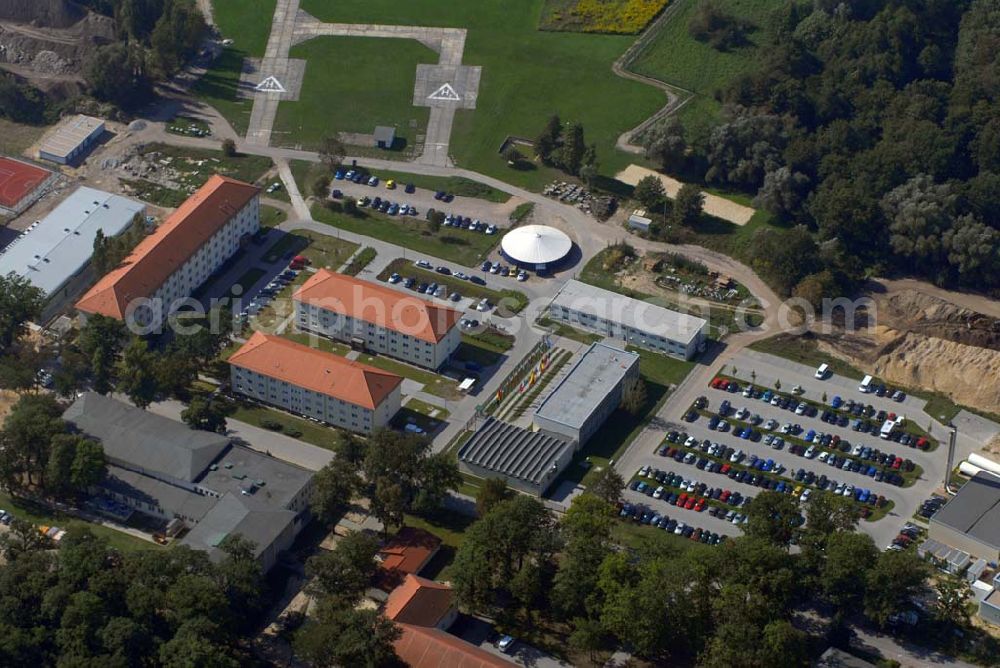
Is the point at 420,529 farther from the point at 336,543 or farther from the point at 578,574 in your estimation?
the point at 578,574

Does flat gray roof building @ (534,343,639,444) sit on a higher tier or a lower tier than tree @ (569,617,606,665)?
higher

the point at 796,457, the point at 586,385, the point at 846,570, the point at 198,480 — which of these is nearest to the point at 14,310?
the point at 198,480

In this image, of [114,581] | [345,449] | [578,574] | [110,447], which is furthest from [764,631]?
[110,447]

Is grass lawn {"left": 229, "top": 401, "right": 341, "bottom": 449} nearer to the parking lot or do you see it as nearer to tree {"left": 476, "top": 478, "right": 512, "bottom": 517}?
tree {"left": 476, "top": 478, "right": 512, "bottom": 517}

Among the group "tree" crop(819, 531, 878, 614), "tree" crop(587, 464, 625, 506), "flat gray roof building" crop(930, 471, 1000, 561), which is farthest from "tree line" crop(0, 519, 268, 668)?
"flat gray roof building" crop(930, 471, 1000, 561)

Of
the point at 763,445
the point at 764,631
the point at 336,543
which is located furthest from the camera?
the point at 763,445

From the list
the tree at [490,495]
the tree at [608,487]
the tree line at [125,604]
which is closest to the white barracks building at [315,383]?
the tree at [490,495]
